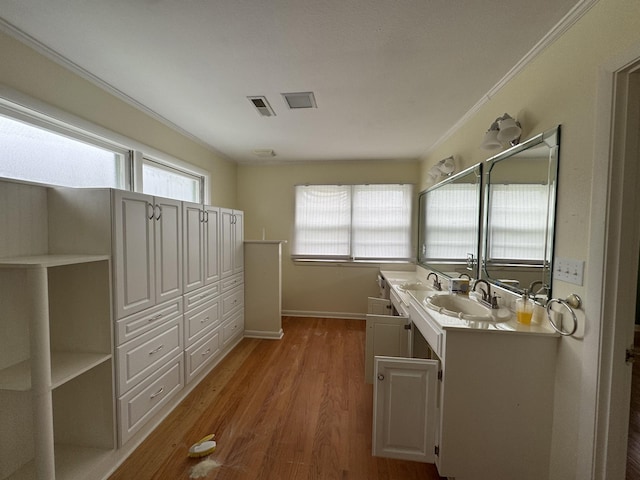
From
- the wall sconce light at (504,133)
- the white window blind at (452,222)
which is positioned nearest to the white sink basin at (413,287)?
the white window blind at (452,222)

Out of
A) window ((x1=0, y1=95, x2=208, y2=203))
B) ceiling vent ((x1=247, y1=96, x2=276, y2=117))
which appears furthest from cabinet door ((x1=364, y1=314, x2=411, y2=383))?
window ((x1=0, y1=95, x2=208, y2=203))

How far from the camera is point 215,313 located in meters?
2.64

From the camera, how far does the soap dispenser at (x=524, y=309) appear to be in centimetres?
143

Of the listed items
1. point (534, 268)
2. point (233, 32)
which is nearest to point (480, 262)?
point (534, 268)

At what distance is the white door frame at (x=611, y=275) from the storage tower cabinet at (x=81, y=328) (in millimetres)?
2395

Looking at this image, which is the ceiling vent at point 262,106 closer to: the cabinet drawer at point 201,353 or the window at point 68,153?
the window at point 68,153

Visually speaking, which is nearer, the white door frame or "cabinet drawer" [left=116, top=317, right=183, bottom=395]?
the white door frame

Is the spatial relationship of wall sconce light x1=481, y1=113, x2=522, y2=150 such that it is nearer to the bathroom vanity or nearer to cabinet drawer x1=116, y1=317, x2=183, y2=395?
the bathroom vanity

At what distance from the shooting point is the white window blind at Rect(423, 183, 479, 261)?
2.22 m

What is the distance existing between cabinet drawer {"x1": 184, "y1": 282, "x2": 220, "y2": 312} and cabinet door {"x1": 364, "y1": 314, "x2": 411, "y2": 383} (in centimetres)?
153

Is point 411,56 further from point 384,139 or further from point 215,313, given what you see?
point 215,313

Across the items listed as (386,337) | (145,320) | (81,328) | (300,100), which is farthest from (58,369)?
(300,100)

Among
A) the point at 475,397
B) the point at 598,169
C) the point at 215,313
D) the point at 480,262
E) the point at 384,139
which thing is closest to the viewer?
the point at 598,169

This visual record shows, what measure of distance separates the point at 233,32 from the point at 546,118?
69.1 inches
